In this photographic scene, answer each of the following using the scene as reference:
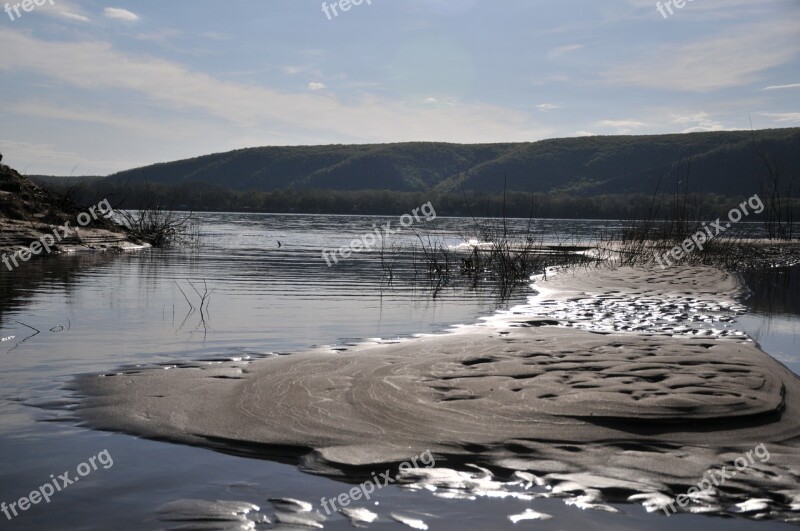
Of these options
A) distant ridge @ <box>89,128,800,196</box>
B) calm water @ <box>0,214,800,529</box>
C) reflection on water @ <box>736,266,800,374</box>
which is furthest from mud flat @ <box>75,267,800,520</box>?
distant ridge @ <box>89,128,800,196</box>

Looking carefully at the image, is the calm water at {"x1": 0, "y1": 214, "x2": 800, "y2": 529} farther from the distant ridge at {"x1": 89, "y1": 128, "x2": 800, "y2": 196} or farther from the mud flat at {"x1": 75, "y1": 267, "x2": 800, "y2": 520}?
the distant ridge at {"x1": 89, "y1": 128, "x2": 800, "y2": 196}

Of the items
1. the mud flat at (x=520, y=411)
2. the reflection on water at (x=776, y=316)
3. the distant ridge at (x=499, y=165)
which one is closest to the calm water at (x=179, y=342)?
the reflection on water at (x=776, y=316)

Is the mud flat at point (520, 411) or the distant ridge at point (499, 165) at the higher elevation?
the distant ridge at point (499, 165)

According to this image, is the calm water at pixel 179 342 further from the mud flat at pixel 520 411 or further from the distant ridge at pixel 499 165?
the distant ridge at pixel 499 165

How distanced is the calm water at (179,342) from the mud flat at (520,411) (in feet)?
0.77

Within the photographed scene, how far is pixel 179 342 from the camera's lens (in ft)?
22.5

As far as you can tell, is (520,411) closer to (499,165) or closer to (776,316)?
(776,316)

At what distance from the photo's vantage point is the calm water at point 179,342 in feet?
10.1

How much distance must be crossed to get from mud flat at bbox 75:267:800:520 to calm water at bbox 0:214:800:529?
236mm

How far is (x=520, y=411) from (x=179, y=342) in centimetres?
362

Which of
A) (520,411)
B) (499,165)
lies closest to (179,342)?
(520,411)

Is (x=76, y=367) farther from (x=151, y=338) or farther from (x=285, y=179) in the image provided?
(x=285, y=179)

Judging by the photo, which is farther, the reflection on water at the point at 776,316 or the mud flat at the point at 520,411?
the reflection on water at the point at 776,316

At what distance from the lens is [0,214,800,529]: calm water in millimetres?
3074
